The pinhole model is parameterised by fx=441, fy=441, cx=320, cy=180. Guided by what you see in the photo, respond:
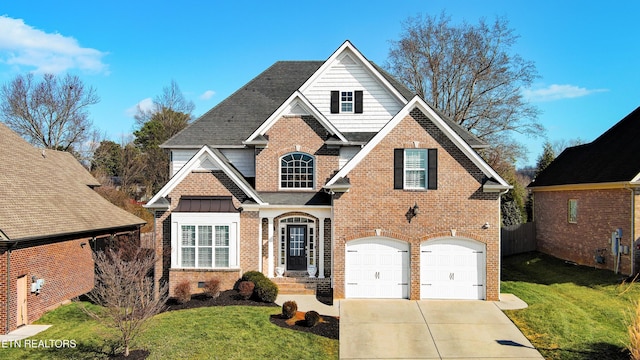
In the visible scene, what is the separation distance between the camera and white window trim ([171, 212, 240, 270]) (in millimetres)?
17125

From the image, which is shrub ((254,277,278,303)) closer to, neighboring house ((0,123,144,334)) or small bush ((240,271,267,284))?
small bush ((240,271,267,284))

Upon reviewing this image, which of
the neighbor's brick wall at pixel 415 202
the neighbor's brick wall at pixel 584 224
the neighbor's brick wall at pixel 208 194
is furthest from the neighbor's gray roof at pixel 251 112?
the neighbor's brick wall at pixel 584 224

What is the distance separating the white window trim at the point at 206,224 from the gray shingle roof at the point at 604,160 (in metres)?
16.3

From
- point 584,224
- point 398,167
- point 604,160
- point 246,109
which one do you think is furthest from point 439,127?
point 604,160

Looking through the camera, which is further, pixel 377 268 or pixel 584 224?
pixel 584 224

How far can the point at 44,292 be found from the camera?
1556cm

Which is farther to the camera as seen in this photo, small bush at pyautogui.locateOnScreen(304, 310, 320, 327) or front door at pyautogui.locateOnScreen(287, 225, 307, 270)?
front door at pyautogui.locateOnScreen(287, 225, 307, 270)

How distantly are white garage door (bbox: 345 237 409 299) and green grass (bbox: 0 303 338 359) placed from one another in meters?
3.48

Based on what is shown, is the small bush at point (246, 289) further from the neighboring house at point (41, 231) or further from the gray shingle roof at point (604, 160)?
the gray shingle roof at point (604, 160)

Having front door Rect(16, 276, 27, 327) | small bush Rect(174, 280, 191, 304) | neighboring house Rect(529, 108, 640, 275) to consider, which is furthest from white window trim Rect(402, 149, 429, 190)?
front door Rect(16, 276, 27, 327)

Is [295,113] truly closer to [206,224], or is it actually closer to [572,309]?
[206,224]

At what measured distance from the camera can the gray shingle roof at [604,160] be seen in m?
19.6

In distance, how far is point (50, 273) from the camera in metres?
16.0

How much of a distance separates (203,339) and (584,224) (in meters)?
19.2
